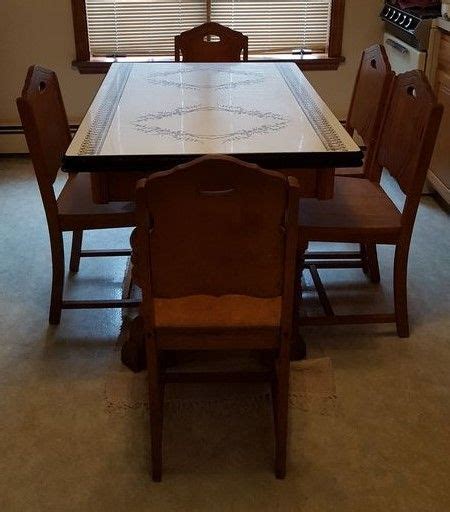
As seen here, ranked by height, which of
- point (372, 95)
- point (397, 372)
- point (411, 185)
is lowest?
point (397, 372)

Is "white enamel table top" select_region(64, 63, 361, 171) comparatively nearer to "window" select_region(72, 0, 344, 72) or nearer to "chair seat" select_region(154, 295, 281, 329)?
"chair seat" select_region(154, 295, 281, 329)

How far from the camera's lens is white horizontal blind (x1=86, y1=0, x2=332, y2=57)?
12.5 feet

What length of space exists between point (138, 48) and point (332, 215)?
2265mm

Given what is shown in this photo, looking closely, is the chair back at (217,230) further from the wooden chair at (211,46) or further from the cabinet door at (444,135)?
the cabinet door at (444,135)

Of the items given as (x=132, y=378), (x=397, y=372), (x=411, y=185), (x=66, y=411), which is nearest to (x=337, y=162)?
(x=411, y=185)

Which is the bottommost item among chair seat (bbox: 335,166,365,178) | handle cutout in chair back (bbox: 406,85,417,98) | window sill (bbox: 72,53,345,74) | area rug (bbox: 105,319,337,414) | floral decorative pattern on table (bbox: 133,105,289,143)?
area rug (bbox: 105,319,337,414)

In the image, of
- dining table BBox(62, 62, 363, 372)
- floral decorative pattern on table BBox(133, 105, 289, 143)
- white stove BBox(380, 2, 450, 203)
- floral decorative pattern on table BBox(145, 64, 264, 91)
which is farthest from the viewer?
white stove BBox(380, 2, 450, 203)

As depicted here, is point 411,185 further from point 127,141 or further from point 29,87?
point 29,87

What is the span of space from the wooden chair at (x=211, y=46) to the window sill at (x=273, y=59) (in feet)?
2.71

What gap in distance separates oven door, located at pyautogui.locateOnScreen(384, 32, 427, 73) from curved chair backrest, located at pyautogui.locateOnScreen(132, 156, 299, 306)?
214 centimetres

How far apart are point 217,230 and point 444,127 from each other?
6.83 ft

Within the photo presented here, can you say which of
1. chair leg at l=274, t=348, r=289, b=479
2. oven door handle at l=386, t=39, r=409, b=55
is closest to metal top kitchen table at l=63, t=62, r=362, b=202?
chair leg at l=274, t=348, r=289, b=479

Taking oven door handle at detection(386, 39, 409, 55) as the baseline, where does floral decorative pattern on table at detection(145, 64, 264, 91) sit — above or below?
above

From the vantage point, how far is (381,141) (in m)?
2.33
